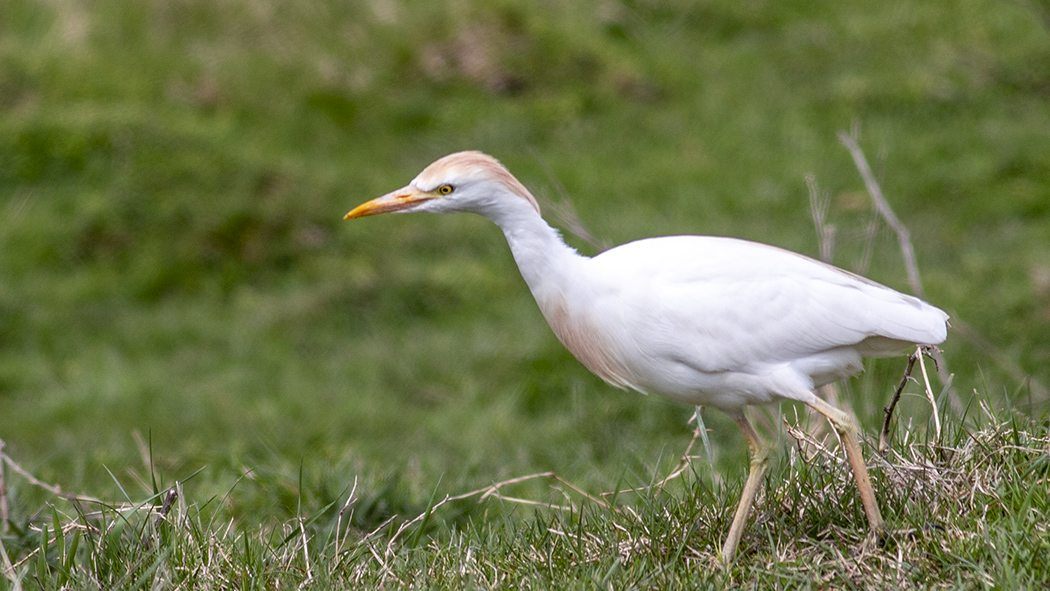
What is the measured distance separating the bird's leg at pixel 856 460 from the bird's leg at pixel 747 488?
9.5 inches

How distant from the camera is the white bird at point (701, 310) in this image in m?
2.93

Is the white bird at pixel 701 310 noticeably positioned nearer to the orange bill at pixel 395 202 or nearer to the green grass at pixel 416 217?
the orange bill at pixel 395 202

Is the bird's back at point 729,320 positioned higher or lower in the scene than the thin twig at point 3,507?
higher

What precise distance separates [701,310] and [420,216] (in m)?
5.81

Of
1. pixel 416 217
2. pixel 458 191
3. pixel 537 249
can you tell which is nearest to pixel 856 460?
pixel 537 249

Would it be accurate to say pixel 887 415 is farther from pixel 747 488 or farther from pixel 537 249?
pixel 537 249

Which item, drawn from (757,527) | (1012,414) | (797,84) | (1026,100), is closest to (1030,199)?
(1026,100)

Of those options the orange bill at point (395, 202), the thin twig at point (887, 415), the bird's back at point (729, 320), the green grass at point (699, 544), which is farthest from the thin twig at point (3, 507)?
the thin twig at point (887, 415)

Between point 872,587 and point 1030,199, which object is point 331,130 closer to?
point 1030,199

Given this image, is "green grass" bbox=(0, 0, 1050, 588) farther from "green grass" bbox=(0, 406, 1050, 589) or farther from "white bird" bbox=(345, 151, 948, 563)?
"white bird" bbox=(345, 151, 948, 563)

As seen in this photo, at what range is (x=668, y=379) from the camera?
2.94 meters

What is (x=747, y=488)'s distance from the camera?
295 cm

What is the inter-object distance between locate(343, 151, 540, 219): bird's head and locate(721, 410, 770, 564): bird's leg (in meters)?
0.89

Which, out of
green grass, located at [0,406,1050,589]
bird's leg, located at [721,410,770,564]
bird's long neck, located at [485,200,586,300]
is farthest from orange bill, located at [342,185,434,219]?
bird's leg, located at [721,410,770,564]
